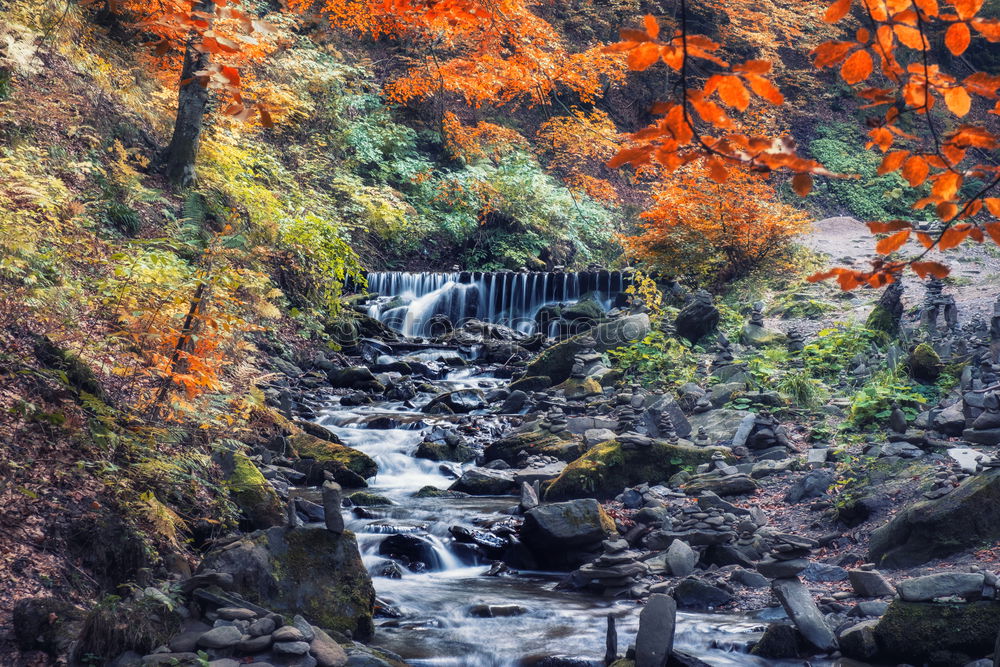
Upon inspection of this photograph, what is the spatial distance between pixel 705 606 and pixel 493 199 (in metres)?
15.4

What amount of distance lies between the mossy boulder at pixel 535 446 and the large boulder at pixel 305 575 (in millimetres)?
4224

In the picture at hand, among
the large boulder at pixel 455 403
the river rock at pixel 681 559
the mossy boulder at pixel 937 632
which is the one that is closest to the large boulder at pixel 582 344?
the large boulder at pixel 455 403

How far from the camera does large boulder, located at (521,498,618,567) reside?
6.37 metres

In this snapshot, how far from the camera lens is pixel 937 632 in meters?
4.14

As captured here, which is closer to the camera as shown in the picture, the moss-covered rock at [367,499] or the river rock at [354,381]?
the moss-covered rock at [367,499]

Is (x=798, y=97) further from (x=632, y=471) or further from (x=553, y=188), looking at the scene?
(x=632, y=471)

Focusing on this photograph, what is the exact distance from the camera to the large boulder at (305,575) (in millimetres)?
4504

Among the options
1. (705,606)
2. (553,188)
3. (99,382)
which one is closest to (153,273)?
(99,382)

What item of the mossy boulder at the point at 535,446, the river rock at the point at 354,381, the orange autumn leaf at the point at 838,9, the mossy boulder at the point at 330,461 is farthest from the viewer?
the river rock at the point at 354,381

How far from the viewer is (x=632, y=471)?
7.98 metres

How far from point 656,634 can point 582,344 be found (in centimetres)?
865

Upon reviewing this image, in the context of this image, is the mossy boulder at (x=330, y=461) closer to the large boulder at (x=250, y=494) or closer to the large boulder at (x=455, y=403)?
the large boulder at (x=250, y=494)

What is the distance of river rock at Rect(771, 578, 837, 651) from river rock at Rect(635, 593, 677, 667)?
93 cm

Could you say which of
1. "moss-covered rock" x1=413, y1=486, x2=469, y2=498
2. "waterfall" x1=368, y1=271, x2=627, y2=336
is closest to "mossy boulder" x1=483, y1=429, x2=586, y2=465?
"moss-covered rock" x1=413, y1=486, x2=469, y2=498
